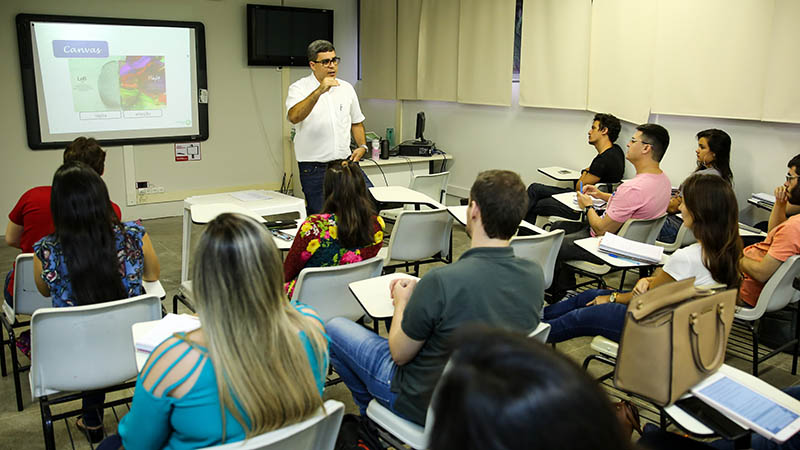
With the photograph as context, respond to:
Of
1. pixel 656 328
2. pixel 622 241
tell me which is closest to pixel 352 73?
pixel 622 241

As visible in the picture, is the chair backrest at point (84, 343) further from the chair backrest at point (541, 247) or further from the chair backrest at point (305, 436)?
the chair backrest at point (541, 247)

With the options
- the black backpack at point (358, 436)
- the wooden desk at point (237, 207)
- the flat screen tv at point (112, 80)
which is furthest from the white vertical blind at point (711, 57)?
the flat screen tv at point (112, 80)

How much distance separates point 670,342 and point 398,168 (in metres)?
4.95

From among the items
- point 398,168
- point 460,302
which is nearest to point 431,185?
point 398,168

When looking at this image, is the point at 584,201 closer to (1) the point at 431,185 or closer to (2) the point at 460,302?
(1) the point at 431,185

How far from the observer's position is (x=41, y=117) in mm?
5867

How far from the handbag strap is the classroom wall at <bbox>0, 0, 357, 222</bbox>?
5.84m

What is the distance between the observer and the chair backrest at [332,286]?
8.42 feet

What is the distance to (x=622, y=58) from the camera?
510 cm

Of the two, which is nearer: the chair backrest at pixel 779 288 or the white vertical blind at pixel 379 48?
the chair backrest at pixel 779 288

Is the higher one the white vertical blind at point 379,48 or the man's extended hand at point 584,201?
the white vertical blind at point 379,48

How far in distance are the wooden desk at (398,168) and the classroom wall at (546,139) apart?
12.7 inches

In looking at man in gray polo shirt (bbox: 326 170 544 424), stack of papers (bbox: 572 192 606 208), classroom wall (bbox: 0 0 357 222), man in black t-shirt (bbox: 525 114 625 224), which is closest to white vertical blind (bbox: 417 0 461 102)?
classroom wall (bbox: 0 0 357 222)

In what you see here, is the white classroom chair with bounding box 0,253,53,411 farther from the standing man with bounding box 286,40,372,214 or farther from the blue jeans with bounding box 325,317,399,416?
the standing man with bounding box 286,40,372,214
